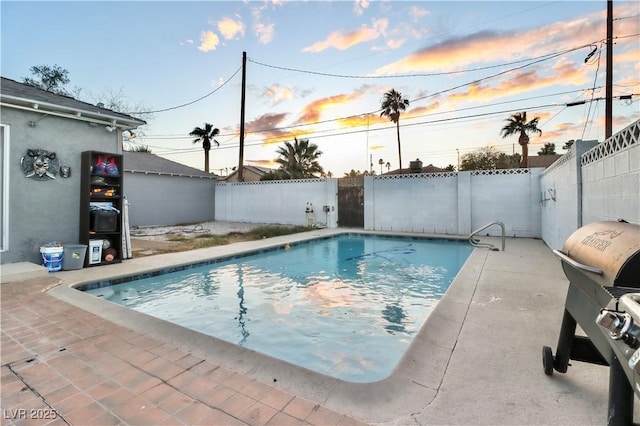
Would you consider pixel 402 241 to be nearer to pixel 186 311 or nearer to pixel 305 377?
pixel 186 311

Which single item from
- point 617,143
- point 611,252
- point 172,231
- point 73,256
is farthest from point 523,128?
point 73,256

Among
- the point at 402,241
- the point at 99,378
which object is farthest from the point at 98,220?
the point at 402,241

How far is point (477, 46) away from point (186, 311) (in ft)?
42.4

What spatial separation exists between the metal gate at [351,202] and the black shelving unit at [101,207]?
30.7 ft

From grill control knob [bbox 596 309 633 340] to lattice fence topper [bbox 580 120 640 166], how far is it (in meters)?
3.08

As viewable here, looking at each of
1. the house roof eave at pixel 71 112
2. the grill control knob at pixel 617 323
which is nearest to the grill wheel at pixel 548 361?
the grill control knob at pixel 617 323

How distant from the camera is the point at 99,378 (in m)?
2.17

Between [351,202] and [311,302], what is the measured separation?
9.63m

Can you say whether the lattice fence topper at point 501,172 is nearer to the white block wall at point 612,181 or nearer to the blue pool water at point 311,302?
the blue pool water at point 311,302

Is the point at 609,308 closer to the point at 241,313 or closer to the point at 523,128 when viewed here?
the point at 241,313

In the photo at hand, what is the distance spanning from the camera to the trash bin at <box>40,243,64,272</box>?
542cm

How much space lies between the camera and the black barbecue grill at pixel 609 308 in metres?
1.04

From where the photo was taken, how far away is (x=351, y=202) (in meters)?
14.1

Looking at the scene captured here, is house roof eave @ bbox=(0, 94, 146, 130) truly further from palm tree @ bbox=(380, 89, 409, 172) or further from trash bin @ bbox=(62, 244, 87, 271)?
palm tree @ bbox=(380, 89, 409, 172)
